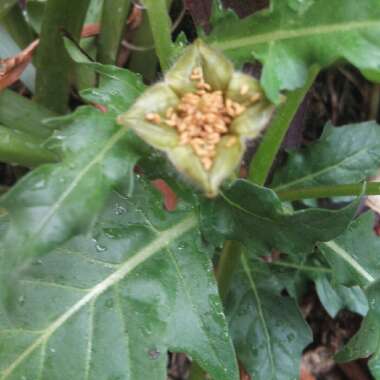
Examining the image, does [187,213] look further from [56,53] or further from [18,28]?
[18,28]

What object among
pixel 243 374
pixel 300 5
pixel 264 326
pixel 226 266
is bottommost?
pixel 243 374

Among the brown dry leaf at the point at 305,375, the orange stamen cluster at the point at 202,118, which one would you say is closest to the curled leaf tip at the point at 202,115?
the orange stamen cluster at the point at 202,118

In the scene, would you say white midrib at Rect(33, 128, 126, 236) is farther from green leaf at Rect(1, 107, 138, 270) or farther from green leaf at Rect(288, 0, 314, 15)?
green leaf at Rect(288, 0, 314, 15)

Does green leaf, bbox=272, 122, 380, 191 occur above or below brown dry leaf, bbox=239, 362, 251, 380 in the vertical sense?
above

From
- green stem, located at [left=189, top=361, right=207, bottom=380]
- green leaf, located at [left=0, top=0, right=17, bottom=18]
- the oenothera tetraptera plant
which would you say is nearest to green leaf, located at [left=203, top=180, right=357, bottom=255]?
the oenothera tetraptera plant

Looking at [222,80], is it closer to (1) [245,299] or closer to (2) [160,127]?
(2) [160,127]

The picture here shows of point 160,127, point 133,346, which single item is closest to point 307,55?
point 160,127

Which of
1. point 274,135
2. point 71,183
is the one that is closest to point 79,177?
point 71,183
